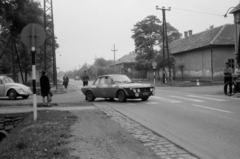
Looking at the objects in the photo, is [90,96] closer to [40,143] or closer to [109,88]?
[109,88]

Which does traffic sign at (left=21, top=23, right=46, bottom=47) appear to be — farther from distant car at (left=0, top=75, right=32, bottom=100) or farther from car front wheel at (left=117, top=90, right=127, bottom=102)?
distant car at (left=0, top=75, right=32, bottom=100)

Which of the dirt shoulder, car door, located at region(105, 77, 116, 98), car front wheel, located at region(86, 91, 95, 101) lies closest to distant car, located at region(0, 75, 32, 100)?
car front wheel, located at region(86, 91, 95, 101)

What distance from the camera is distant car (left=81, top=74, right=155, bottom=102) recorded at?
1363 centimetres

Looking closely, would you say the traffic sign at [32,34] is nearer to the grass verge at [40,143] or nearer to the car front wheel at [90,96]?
the grass verge at [40,143]

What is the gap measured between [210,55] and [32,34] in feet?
106

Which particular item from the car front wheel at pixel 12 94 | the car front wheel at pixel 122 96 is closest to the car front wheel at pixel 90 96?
the car front wheel at pixel 122 96

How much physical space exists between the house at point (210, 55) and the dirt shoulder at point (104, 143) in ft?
105

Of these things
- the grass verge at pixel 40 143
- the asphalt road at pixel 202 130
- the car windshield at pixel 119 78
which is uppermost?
the car windshield at pixel 119 78

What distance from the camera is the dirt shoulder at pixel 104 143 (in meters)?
4.69

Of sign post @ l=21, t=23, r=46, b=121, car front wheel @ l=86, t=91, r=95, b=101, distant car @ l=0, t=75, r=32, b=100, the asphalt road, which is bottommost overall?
the asphalt road

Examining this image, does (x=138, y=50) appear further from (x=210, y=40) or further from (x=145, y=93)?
(x=145, y=93)

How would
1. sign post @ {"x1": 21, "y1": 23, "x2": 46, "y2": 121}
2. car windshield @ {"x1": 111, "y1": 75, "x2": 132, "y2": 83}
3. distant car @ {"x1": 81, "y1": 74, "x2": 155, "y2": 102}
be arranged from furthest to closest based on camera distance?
car windshield @ {"x1": 111, "y1": 75, "x2": 132, "y2": 83}
distant car @ {"x1": 81, "y1": 74, "x2": 155, "y2": 102}
sign post @ {"x1": 21, "y1": 23, "x2": 46, "y2": 121}

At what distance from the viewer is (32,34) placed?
8289 mm

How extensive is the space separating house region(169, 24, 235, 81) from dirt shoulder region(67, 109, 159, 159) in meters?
31.9
